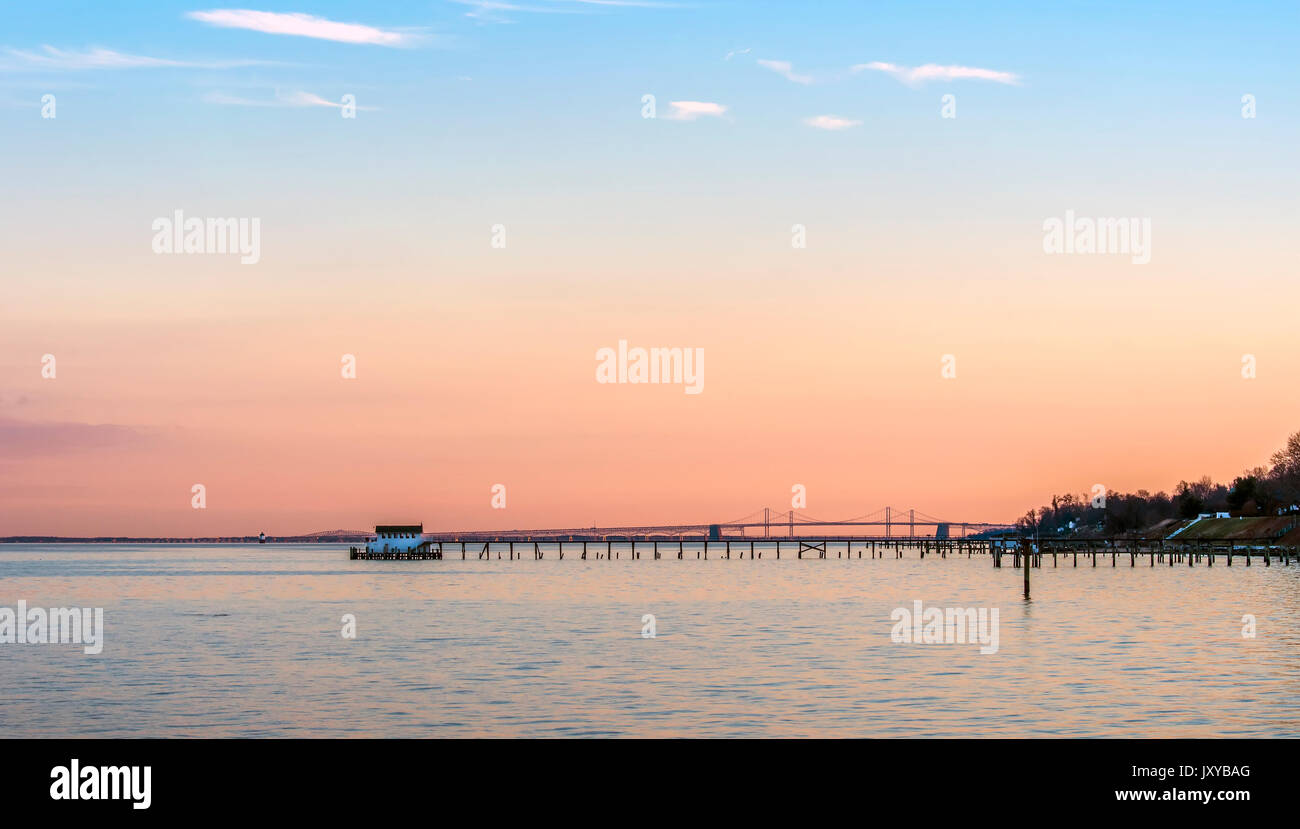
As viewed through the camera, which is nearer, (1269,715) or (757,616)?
(1269,715)

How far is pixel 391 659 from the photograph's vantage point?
52719 mm

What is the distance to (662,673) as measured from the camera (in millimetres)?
46156

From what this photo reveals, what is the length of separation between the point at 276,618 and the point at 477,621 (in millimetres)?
14665

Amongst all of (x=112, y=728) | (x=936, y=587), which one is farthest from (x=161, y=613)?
(x=936, y=587)

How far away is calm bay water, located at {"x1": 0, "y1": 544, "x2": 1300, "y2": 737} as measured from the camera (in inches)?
1359

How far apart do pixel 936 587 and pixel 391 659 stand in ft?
254

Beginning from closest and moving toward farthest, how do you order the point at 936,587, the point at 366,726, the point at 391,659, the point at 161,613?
the point at 366,726
the point at 391,659
the point at 161,613
the point at 936,587

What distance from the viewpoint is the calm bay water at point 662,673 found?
113 ft
